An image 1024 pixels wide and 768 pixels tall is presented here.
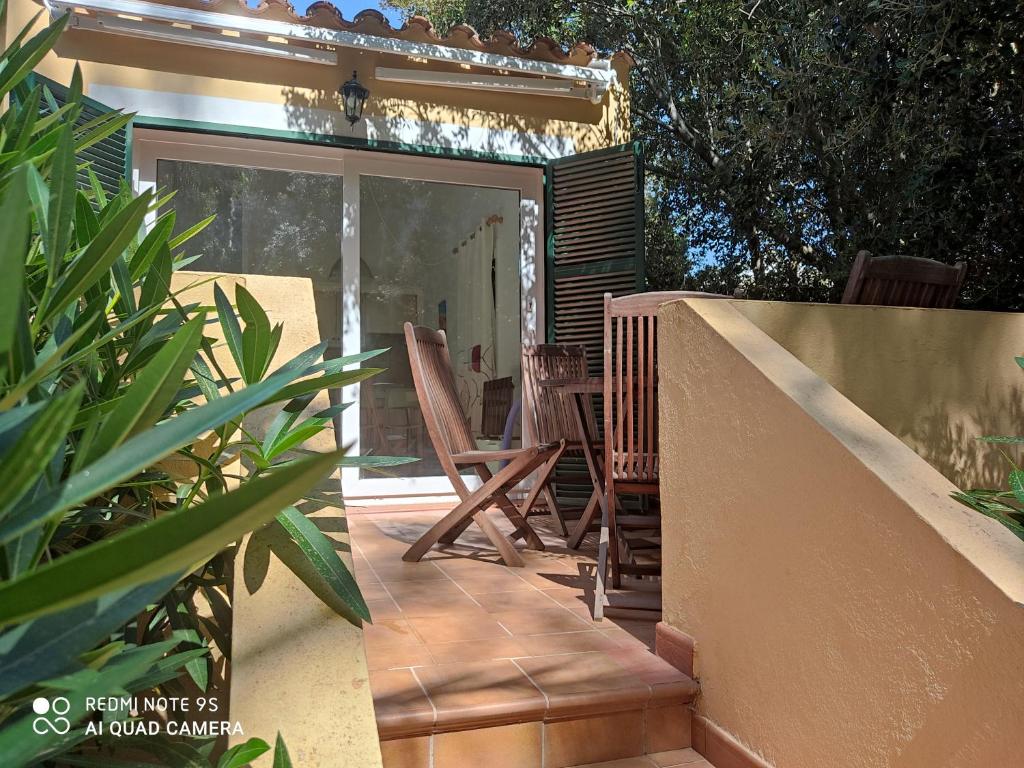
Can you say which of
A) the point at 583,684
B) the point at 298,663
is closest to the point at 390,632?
the point at 583,684

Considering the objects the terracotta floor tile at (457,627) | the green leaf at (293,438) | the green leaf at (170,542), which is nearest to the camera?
the green leaf at (170,542)

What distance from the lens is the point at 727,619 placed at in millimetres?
2057

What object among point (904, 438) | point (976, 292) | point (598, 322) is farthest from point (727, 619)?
point (976, 292)

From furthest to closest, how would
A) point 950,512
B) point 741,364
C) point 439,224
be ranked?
point 439,224
point 741,364
point 950,512

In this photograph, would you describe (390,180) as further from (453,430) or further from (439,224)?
(453,430)

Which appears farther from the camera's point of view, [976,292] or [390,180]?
[390,180]

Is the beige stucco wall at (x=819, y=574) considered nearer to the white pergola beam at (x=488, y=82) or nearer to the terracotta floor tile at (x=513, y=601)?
the terracotta floor tile at (x=513, y=601)

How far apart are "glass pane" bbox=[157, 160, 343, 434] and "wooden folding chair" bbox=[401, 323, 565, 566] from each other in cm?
216

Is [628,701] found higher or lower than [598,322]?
lower

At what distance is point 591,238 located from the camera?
6.03 metres

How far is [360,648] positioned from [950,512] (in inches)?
44.9

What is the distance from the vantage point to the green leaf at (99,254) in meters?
0.77

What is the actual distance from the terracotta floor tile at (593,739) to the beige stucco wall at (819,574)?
0.71 feet

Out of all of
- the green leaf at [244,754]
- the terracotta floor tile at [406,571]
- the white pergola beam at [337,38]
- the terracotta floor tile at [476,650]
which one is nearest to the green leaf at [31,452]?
the green leaf at [244,754]
